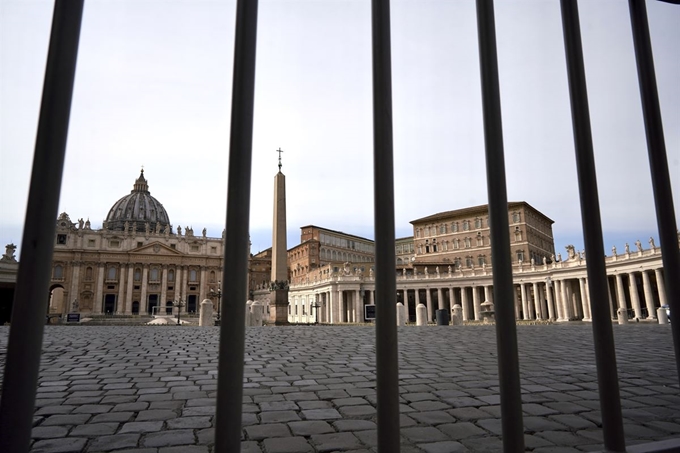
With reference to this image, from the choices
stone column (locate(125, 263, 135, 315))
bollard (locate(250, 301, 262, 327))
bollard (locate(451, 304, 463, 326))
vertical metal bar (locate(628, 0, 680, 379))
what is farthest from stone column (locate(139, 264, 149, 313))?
vertical metal bar (locate(628, 0, 680, 379))

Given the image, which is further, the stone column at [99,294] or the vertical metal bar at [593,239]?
the stone column at [99,294]

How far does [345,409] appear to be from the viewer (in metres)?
3.74

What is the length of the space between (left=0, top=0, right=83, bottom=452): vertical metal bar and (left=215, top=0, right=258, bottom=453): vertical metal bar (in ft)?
1.74

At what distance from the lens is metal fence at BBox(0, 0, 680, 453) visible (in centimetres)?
125

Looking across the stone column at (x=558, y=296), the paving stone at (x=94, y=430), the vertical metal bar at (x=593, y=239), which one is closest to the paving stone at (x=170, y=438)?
the paving stone at (x=94, y=430)

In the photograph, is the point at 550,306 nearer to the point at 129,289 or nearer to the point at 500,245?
the point at 500,245

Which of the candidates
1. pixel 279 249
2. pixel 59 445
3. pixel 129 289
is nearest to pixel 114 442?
pixel 59 445

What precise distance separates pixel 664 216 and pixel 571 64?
2.96ft

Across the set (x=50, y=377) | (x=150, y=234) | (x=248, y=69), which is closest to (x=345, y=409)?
(x=248, y=69)

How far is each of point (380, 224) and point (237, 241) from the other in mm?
568

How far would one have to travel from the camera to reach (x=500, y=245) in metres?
1.78

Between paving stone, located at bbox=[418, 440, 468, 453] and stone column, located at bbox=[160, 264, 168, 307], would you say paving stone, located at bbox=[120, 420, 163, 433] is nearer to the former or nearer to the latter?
paving stone, located at bbox=[418, 440, 468, 453]

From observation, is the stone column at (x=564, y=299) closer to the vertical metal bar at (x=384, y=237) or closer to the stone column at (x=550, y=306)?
the stone column at (x=550, y=306)

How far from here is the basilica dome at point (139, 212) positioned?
3915 inches
